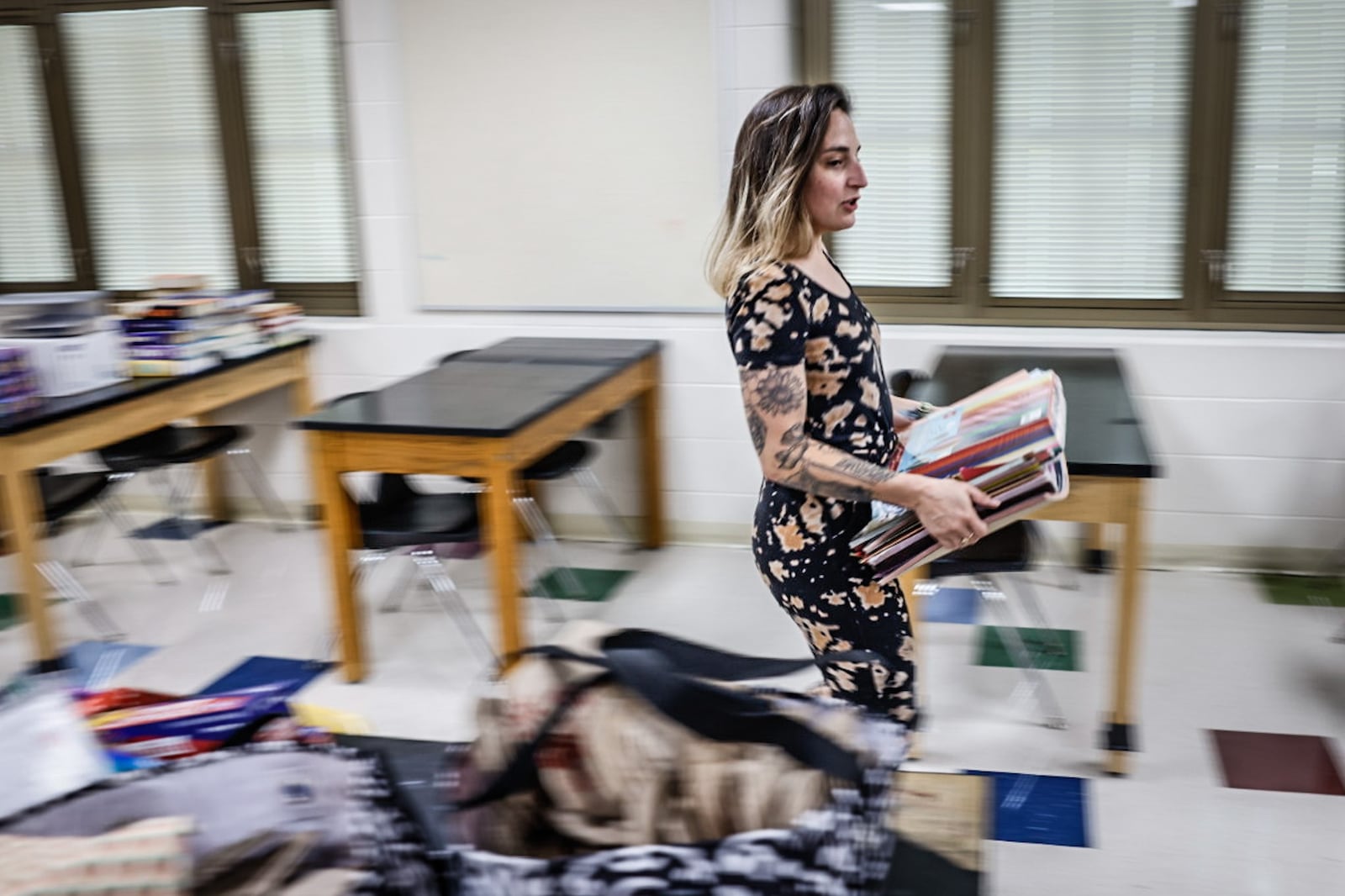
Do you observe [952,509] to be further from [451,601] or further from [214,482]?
[214,482]

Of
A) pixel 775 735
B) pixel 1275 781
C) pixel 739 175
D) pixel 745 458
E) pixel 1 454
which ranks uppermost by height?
pixel 739 175

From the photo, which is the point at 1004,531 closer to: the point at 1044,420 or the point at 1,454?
the point at 1044,420

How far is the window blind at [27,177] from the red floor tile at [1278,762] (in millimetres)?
4658

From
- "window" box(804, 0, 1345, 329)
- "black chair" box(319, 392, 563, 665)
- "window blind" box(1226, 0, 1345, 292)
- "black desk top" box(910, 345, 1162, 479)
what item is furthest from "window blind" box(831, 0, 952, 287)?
"black chair" box(319, 392, 563, 665)

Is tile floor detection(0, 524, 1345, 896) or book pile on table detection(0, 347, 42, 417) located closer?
tile floor detection(0, 524, 1345, 896)

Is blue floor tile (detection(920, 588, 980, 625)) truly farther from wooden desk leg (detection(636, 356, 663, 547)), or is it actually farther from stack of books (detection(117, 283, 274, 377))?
stack of books (detection(117, 283, 274, 377))

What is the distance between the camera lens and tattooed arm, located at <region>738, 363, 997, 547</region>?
1767 mm

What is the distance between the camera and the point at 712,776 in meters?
0.99

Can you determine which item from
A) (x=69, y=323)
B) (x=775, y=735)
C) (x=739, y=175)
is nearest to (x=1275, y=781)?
(x=739, y=175)

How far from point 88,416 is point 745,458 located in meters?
2.20

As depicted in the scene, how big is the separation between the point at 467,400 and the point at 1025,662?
174cm

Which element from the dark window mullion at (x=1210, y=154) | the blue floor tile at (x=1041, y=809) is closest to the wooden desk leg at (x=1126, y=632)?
the blue floor tile at (x=1041, y=809)

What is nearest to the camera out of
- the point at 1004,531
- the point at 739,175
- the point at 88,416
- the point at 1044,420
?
the point at 1044,420

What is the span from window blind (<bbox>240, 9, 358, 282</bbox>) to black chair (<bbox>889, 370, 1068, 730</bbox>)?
2.42 meters
